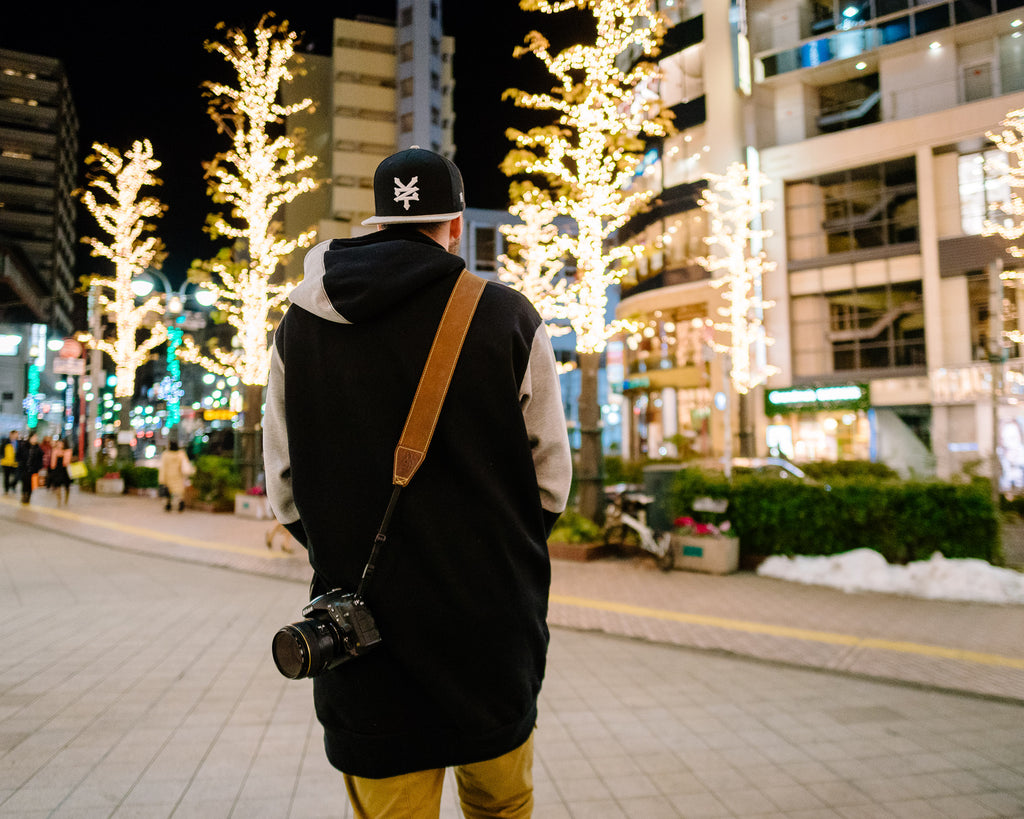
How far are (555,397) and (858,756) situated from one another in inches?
132

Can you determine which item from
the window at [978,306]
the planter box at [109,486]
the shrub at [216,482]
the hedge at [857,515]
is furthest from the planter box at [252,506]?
the window at [978,306]

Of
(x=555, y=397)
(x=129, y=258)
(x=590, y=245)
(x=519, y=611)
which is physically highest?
(x=129, y=258)

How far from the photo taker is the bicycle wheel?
10539 mm

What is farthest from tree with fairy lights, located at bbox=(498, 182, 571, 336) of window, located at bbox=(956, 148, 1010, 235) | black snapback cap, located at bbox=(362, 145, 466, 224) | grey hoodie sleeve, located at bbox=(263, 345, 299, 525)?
window, located at bbox=(956, 148, 1010, 235)

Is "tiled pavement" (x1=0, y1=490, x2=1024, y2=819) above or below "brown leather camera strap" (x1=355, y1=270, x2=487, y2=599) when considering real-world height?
below

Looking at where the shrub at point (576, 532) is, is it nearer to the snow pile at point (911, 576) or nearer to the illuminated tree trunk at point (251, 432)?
the snow pile at point (911, 576)

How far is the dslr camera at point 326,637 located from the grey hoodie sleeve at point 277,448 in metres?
0.35

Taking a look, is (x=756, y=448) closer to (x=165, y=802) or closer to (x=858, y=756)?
(x=858, y=756)

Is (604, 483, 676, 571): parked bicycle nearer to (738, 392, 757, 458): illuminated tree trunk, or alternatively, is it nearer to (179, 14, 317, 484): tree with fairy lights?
(179, 14, 317, 484): tree with fairy lights

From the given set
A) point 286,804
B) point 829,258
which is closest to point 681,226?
point 829,258

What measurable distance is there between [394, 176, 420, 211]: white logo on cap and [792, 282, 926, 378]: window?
1164 inches

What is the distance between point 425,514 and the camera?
140 centimetres

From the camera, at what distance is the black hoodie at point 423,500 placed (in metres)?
1.39

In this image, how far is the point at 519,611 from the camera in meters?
1.45
